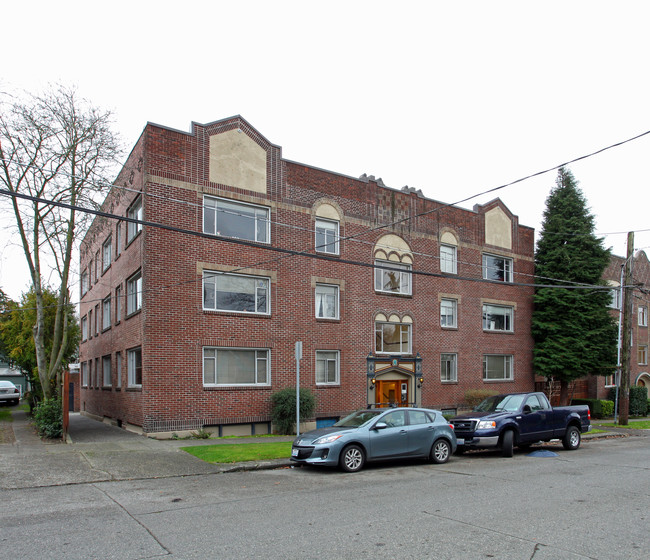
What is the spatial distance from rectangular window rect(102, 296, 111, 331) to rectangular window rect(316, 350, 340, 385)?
9585 millimetres

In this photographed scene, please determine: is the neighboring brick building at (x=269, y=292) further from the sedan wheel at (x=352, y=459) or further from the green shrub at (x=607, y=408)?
the green shrub at (x=607, y=408)

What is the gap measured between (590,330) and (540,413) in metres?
15.7

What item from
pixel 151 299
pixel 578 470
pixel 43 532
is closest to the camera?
pixel 43 532

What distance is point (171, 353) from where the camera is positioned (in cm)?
1798

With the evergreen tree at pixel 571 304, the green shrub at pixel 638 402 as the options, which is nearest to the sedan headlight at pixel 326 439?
the evergreen tree at pixel 571 304

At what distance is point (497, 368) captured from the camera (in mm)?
27969

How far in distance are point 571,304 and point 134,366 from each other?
2100 centimetres

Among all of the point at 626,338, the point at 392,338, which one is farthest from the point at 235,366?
the point at 626,338

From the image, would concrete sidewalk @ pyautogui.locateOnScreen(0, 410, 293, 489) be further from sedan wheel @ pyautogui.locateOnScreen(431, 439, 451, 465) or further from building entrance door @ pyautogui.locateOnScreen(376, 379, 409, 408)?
building entrance door @ pyautogui.locateOnScreen(376, 379, 409, 408)

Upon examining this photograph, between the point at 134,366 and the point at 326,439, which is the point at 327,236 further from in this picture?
the point at 326,439

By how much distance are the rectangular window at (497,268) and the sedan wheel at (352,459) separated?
17277mm

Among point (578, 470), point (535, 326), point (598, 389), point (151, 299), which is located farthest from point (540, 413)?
point (598, 389)

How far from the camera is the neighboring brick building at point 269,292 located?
18312 millimetres

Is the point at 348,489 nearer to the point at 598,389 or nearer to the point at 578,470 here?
the point at 578,470
